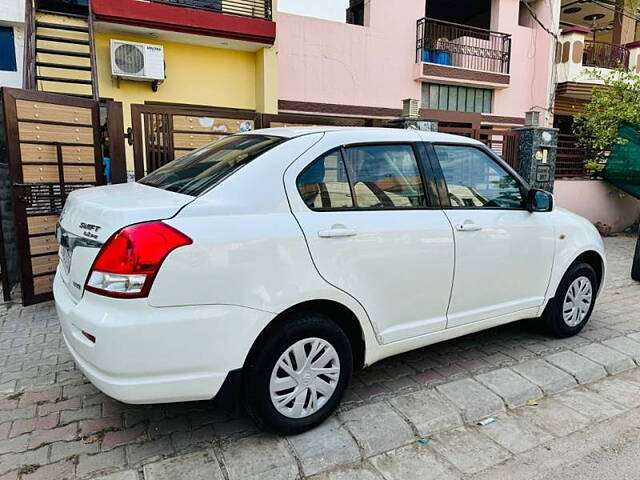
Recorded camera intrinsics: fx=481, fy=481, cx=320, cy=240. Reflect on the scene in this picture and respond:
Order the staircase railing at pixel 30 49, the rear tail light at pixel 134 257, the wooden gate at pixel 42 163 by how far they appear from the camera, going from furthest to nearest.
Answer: the staircase railing at pixel 30 49 → the wooden gate at pixel 42 163 → the rear tail light at pixel 134 257

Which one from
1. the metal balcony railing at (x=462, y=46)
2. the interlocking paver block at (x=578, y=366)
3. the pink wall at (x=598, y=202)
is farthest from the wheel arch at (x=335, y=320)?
the metal balcony railing at (x=462, y=46)

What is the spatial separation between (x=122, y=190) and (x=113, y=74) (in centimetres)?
694

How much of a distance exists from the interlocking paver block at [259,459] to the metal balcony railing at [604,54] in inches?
608

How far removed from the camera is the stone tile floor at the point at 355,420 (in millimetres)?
2445

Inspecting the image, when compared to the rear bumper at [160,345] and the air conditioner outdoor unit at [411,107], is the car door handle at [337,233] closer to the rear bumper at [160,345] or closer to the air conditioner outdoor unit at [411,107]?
the rear bumper at [160,345]

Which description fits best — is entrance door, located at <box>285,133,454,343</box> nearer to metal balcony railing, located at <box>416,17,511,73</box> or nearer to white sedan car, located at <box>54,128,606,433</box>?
white sedan car, located at <box>54,128,606,433</box>

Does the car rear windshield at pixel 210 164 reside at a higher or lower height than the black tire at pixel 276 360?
higher

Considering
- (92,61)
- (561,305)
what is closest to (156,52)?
(92,61)

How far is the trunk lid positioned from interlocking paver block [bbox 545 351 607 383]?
2.99m

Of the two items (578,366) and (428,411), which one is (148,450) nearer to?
(428,411)

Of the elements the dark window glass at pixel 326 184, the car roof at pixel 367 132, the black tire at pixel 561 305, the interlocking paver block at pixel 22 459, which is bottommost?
the interlocking paver block at pixel 22 459

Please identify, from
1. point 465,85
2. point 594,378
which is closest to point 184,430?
point 594,378

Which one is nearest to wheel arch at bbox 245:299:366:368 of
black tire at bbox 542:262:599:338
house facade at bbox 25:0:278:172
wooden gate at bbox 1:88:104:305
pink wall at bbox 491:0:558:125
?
black tire at bbox 542:262:599:338

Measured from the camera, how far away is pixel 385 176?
3039mm
